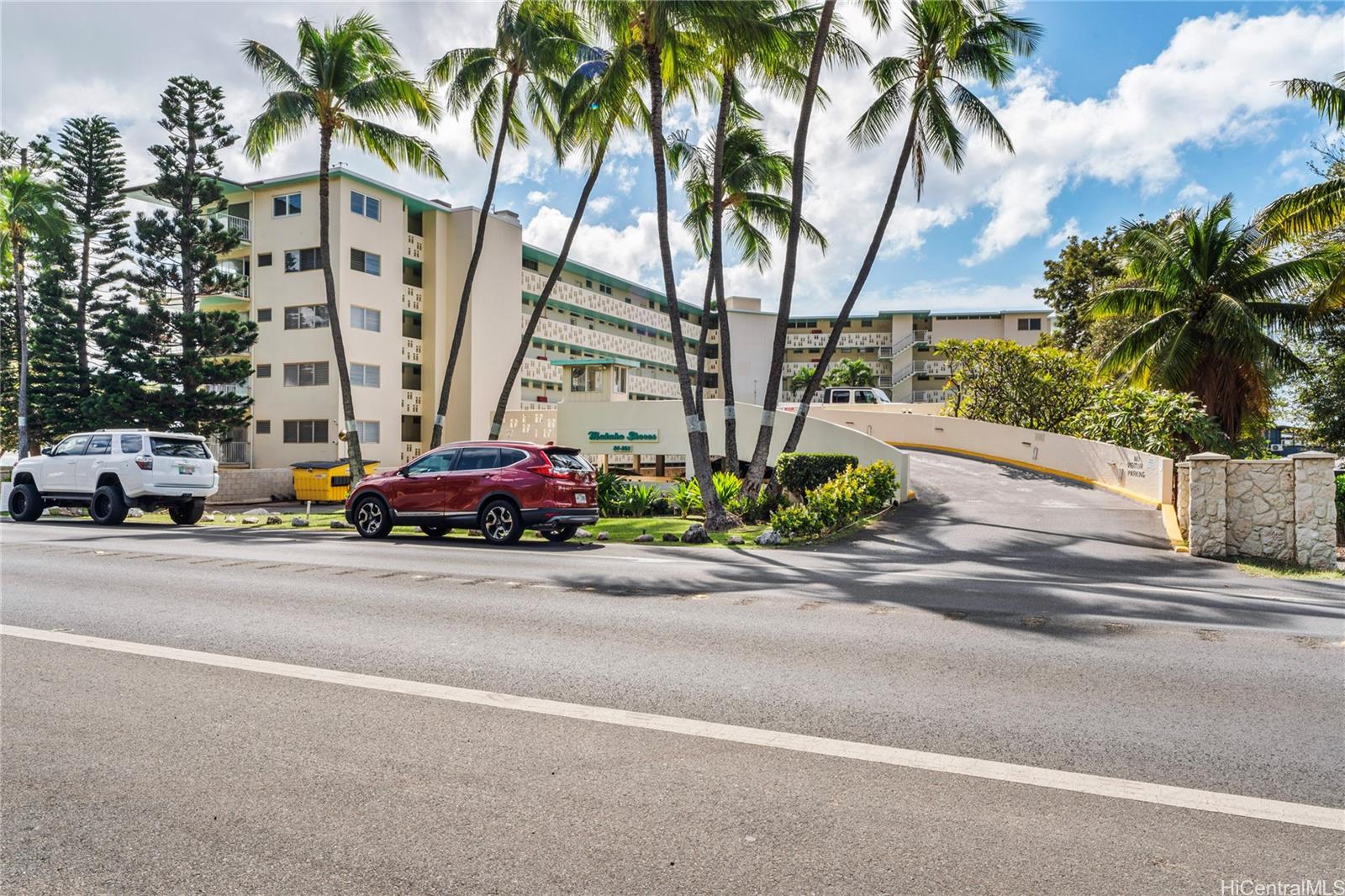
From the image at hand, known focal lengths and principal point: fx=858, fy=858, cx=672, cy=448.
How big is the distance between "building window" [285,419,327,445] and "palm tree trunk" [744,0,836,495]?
73.5 feet

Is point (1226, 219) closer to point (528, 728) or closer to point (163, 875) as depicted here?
point (528, 728)

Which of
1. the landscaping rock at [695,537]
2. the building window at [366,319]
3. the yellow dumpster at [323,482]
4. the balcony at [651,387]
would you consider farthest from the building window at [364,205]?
the landscaping rock at [695,537]

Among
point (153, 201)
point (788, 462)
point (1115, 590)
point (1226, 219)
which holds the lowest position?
point (1115, 590)

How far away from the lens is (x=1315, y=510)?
1362 centimetres

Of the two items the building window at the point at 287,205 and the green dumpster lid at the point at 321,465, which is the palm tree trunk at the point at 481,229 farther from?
the building window at the point at 287,205

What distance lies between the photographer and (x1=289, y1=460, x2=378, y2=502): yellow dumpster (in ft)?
103

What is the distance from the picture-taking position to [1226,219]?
79.3 ft

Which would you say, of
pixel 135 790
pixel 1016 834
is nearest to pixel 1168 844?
pixel 1016 834

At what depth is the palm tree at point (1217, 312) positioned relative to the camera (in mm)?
23641

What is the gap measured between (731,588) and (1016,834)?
6.44 meters

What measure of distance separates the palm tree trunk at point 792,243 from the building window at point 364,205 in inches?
868

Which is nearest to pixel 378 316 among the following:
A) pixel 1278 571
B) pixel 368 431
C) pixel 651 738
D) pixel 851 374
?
pixel 368 431

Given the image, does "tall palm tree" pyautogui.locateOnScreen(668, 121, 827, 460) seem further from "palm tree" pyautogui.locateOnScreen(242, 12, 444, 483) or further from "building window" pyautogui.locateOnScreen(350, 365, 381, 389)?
"building window" pyautogui.locateOnScreen(350, 365, 381, 389)

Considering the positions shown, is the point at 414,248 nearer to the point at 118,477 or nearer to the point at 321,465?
the point at 321,465
